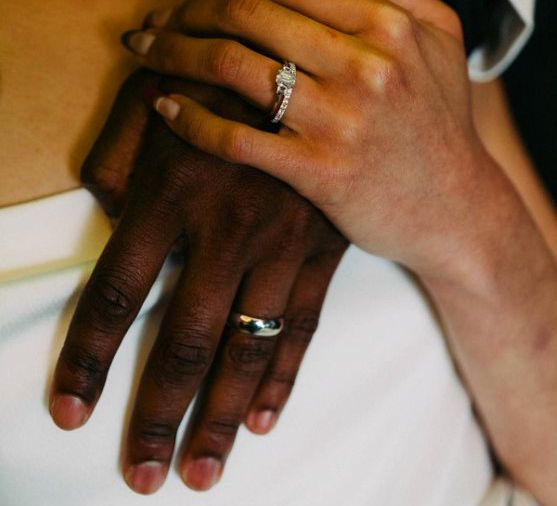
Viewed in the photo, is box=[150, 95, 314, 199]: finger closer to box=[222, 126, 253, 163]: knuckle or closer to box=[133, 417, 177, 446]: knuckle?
box=[222, 126, 253, 163]: knuckle

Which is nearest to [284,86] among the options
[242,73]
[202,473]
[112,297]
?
[242,73]

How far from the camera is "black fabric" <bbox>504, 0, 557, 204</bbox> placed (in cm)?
95

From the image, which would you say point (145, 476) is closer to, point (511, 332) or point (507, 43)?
point (511, 332)

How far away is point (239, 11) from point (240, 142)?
138 millimetres

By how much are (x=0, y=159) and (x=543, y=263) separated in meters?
0.64

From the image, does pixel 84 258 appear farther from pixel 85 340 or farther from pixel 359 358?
pixel 359 358

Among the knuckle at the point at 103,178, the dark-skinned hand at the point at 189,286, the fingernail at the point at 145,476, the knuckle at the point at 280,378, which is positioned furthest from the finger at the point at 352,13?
the fingernail at the point at 145,476

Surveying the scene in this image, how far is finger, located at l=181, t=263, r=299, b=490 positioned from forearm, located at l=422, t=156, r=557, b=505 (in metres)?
0.21

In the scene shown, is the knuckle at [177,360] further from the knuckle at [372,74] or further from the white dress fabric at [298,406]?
the knuckle at [372,74]

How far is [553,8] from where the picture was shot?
0.96 m

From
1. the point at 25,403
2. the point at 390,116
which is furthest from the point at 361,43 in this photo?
the point at 25,403

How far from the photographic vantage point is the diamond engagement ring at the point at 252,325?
0.61m

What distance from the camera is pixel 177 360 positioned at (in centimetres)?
57

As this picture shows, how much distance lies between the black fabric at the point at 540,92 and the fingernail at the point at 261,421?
0.58 m
